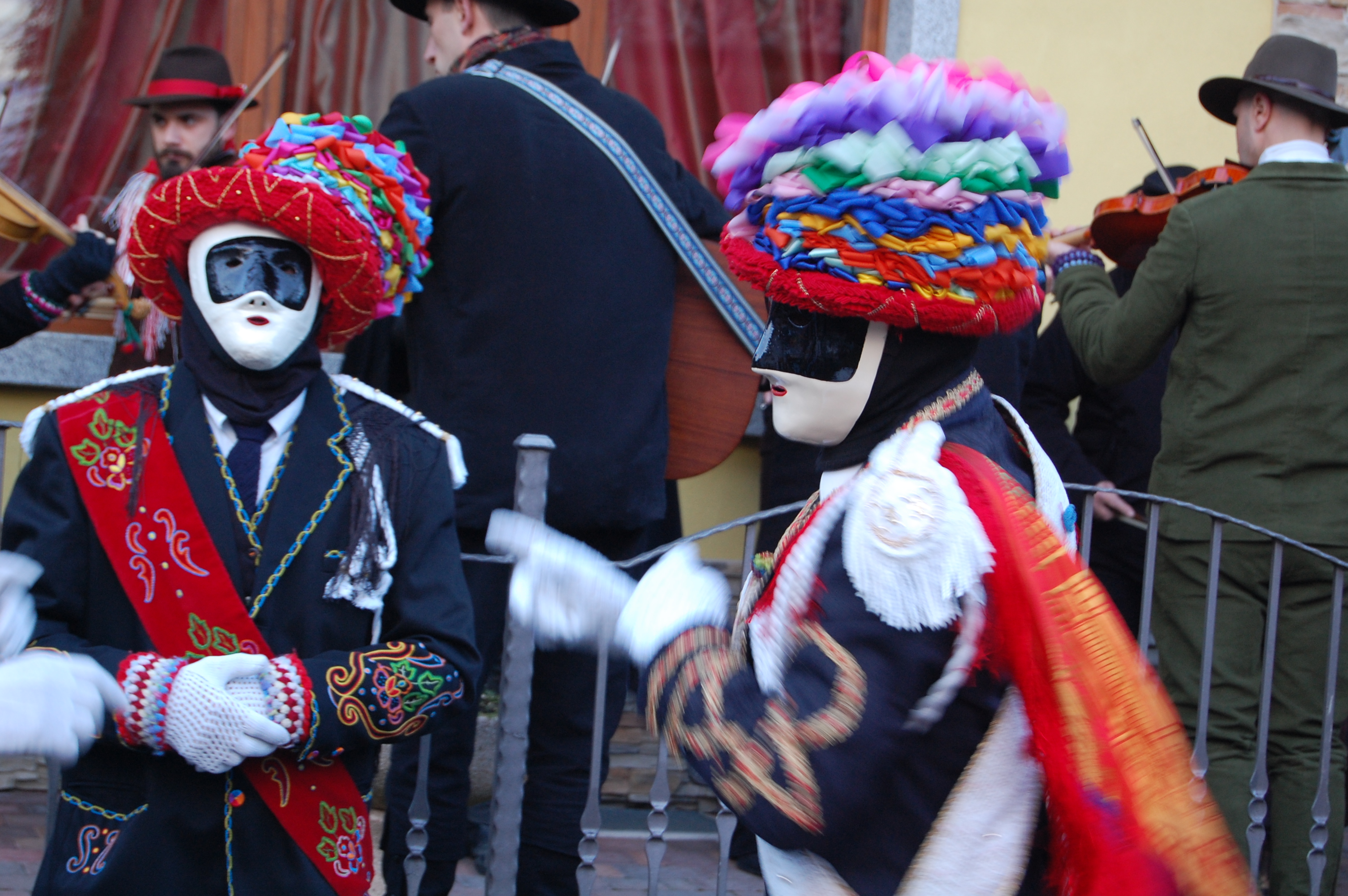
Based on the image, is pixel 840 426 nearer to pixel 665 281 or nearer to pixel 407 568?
pixel 407 568

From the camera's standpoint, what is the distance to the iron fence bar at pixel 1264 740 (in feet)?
10.7

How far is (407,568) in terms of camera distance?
2217 millimetres

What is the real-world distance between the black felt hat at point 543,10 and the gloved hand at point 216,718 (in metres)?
1.96

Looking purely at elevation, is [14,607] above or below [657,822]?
above

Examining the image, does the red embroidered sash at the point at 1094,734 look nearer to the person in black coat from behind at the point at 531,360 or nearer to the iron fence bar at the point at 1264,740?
the person in black coat from behind at the point at 531,360

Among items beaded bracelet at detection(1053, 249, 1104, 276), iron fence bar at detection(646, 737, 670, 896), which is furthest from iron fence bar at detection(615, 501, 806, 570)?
beaded bracelet at detection(1053, 249, 1104, 276)

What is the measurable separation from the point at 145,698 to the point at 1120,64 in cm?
484

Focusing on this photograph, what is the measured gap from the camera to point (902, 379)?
5.47ft

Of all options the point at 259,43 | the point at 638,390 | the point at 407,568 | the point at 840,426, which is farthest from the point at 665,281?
the point at 259,43

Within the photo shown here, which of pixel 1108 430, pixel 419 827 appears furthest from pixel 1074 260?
pixel 419 827

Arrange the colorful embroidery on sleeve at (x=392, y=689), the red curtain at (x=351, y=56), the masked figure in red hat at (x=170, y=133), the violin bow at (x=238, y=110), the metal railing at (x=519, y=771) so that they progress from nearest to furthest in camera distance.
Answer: the colorful embroidery on sleeve at (x=392, y=689) < the metal railing at (x=519, y=771) < the violin bow at (x=238, y=110) < the masked figure in red hat at (x=170, y=133) < the red curtain at (x=351, y=56)

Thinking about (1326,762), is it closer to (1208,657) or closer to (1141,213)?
(1208,657)

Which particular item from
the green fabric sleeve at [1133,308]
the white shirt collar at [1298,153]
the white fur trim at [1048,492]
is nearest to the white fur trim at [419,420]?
the white fur trim at [1048,492]

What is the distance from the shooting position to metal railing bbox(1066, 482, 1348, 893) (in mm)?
3262
